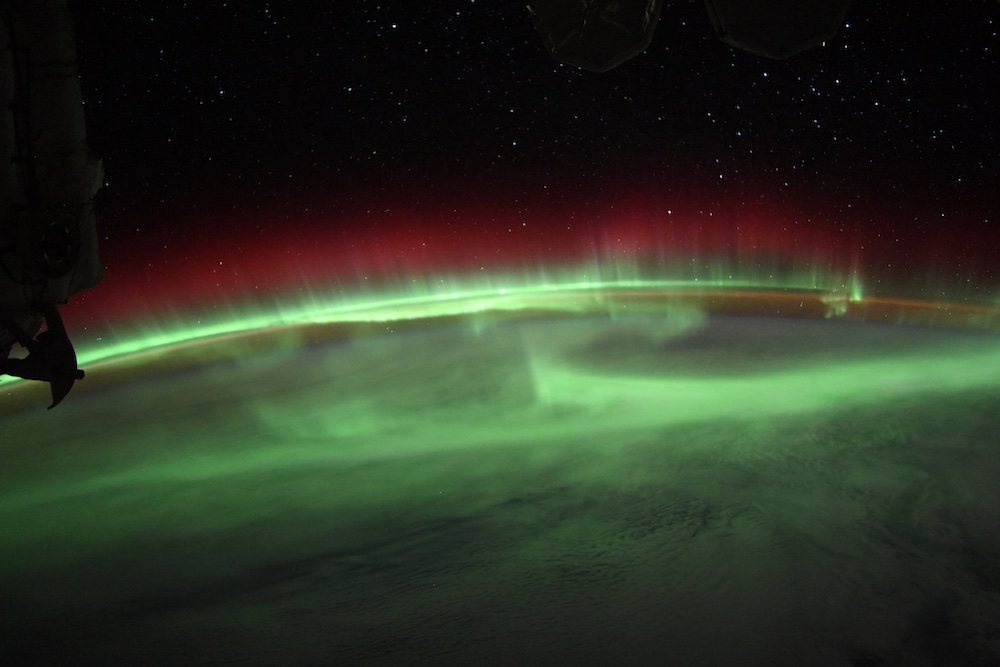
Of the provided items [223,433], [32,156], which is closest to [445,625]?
[32,156]

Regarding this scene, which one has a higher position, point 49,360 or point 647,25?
point 647,25

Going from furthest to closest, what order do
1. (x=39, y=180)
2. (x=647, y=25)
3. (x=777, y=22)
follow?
1. (x=647, y=25)
2. (x=39, y=180)
3. (x=777, y=22)

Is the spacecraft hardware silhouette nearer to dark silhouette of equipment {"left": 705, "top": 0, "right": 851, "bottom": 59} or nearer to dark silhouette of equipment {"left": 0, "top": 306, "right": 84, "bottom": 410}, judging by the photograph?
dark silhouette of equipment {"left": 0, "top": 306, "right": 84, "bottom": 410}

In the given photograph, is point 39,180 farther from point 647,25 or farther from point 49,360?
point 647,25

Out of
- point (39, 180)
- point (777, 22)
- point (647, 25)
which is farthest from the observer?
point (647, 25)

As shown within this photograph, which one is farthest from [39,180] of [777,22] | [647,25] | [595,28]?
[777,22]

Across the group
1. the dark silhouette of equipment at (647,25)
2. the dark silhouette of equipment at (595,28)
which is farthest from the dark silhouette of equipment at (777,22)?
the dark silhouette of equipment at (595,28)

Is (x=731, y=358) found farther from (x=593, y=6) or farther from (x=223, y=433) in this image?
(x=593, y=6)
